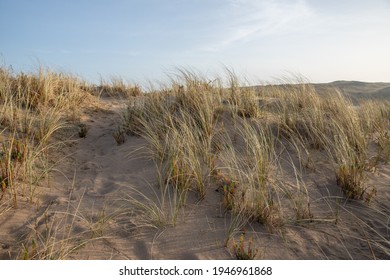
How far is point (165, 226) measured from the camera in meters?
2.46

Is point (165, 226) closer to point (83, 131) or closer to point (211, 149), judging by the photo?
point (211, 149)

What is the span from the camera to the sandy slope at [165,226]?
7.23 ft

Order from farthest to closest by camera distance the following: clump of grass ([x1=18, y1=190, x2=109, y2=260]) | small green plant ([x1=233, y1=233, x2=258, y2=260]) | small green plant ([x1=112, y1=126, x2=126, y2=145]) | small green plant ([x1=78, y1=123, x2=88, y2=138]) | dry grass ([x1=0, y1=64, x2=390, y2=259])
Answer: small green plant ([x1=78, y1=123, x2=88, y2=138])
small green plant ([x1=112, y1=126, x2=126, y2=145])
dry grass ([x1=0, y1=64, x2=390, y2=259])
small green plant ([x1=233, y1=233, x2=258, y2=260])
clump of grass ([x1=18, y1=190, x2=109, y2=260])

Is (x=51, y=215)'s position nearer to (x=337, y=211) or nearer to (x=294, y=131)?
(x=337, y=211)

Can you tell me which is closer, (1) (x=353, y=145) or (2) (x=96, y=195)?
(2) (x=96, y=195)

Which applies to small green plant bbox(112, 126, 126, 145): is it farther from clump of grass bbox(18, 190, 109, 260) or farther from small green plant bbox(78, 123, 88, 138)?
clump of grass bbox(18, 190, 109, 260)

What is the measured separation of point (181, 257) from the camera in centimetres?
217

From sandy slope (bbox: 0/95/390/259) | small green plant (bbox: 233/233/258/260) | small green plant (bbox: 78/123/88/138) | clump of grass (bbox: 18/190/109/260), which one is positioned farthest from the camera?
small green plant (bbox: 78/123/88/138)

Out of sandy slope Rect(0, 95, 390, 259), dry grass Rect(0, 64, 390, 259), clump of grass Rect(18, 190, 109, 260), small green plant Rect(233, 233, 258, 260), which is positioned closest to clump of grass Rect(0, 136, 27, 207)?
dry grass Rect(0, 64, 390, 259)

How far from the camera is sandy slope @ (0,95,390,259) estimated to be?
2205 mm

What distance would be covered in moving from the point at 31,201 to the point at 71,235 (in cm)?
66
